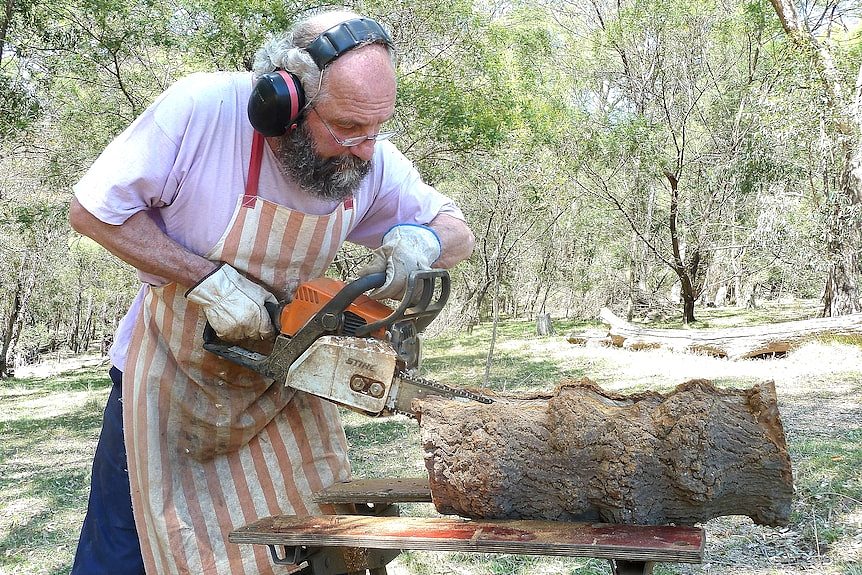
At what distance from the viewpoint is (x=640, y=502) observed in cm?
175

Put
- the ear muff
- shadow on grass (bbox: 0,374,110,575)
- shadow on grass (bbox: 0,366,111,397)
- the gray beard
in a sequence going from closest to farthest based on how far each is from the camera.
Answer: the ear muff < the gray beard < shadow on grass (bbox: 0,374,110,575) < shadow on grass (bbox: 0,366,111,397)

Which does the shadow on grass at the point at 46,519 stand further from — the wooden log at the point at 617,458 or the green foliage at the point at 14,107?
the green foliage at the point at 14,107

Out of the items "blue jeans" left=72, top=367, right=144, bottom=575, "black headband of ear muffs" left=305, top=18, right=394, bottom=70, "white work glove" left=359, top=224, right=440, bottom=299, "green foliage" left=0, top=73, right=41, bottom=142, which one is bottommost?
"blue jeans" left=72, top=367, right=144, bottom=575

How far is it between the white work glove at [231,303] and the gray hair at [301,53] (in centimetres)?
52

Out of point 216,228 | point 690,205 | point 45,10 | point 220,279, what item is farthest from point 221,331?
point 690,205

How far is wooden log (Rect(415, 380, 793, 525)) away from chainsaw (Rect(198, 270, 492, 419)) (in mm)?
124

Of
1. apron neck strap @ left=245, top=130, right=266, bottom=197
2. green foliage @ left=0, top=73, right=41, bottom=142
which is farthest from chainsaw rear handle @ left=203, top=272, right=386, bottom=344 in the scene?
green foliage @ left=0, top=73, right=41, bottom=142

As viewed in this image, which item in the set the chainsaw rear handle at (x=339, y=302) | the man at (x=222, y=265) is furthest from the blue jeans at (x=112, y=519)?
the chainsaw rear handle at (x=339, y=302)

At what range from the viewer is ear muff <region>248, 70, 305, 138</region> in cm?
197

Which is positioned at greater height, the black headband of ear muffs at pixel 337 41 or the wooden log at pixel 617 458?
the black headband of ear muffs at pixel 337 41

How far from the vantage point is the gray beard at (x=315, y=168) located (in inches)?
83.0

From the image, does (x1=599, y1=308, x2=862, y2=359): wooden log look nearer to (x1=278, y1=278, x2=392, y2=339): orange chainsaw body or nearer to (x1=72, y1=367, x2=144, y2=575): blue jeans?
(x1=278, y1=278, x2=392, y2=339): orange chainsaw body

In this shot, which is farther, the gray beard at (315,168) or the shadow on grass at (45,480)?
the shadow on grass at (45,480)

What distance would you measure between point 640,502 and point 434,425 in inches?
20.0
